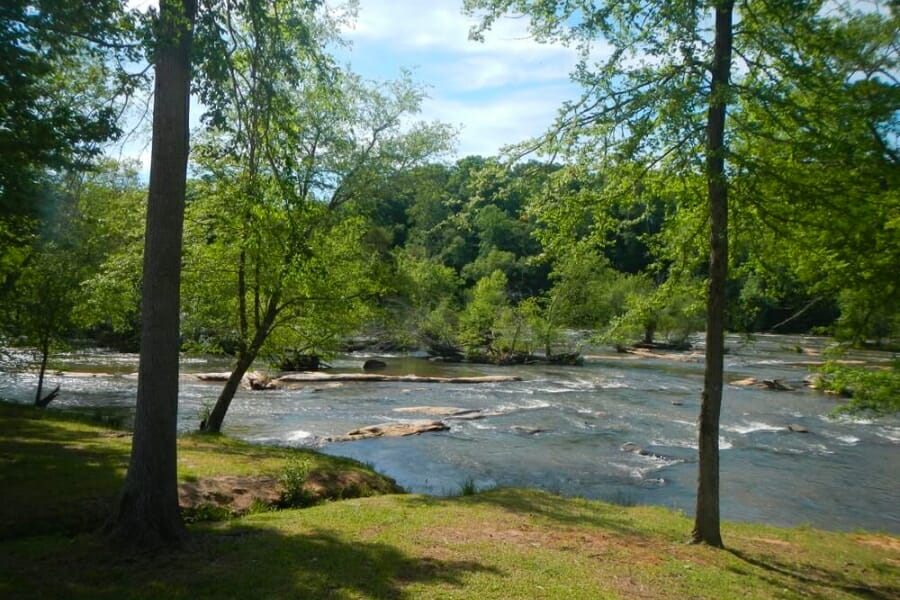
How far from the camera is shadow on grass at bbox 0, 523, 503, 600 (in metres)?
6.00

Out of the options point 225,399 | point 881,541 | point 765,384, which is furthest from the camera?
point 765,384

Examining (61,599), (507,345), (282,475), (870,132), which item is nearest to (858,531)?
(870,132)

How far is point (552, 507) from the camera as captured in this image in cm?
1141

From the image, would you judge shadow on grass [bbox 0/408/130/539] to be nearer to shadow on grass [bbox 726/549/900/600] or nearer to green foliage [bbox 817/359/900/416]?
shadow on grass [bbox 726/549/900/600]

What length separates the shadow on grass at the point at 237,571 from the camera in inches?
236

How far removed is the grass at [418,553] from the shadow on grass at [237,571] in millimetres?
20

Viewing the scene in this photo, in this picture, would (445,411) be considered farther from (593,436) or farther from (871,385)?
(871,385)

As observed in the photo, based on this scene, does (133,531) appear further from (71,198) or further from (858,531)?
(858,531)

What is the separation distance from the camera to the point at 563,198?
9.34 metres

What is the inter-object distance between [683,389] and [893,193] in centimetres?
2627

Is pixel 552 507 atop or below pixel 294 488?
below

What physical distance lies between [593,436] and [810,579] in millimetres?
13182

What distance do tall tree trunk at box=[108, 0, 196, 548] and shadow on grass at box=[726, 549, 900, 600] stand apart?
6.90m

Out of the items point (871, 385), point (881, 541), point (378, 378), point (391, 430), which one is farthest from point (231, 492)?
point (378, 378)
